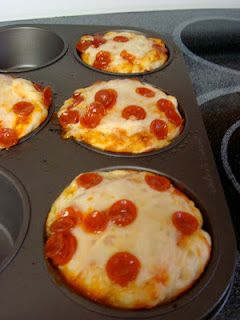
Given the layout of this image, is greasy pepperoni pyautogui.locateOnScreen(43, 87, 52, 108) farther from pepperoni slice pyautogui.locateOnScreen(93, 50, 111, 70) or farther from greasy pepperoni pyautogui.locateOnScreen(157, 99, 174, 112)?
greasy pepperoni pyautogui.locateOnScreen(157, 99, 174, 112)

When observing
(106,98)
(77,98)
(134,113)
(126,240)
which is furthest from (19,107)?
(126,240)

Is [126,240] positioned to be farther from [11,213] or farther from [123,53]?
[123,53]

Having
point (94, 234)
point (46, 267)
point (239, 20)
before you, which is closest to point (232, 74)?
point (239, 20)

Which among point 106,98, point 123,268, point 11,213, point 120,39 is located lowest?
point 11,213

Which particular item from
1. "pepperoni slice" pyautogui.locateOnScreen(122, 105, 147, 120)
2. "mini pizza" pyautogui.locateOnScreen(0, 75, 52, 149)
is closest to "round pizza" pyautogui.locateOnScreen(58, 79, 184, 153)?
"pepperoni slice" pyautogui.locateOnScreen(122, 105, 147, 120)

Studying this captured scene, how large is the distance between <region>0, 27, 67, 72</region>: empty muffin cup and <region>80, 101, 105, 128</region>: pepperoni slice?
0.73 meters

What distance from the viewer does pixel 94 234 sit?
143 cm

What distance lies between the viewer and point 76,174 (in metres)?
1.65

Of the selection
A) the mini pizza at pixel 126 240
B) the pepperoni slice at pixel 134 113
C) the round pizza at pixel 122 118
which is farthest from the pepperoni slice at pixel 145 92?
the mini pizza at pixel 126 240

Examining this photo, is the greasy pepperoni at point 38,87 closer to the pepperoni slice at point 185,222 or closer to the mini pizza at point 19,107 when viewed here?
the mini pizza at point 19,107

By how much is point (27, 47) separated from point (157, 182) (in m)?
1.53

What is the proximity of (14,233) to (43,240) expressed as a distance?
0.48 m

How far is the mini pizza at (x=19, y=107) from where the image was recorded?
71.9 inches

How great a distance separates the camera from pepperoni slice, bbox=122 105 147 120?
189 centimetres
